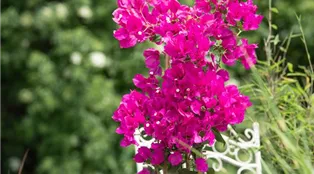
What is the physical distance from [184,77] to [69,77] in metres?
3.68

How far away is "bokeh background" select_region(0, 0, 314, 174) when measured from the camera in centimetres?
533

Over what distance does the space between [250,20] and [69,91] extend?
11.8ft

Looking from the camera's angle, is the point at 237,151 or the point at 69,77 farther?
the point at 69,77

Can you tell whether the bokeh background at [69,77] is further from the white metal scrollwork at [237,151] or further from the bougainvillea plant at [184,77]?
the bougainvillea plant at [184,77]

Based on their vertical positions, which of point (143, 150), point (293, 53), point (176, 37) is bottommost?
point (143, 150)

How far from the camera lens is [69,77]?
5.39 m

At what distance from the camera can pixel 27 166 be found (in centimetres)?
628

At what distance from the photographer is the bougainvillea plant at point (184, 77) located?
5.79ft

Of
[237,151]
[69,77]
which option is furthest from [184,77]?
[69,77]

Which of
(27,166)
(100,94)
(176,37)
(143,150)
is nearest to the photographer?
(176,37)

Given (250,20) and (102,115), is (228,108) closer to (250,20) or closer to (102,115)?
(250,20)

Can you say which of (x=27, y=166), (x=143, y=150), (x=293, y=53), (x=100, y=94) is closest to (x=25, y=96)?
(x=100, y=94)

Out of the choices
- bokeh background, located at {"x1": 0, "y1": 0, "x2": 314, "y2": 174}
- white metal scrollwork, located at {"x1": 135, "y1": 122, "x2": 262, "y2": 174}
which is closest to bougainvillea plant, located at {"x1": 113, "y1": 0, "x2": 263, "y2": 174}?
white metal scrollwork, located at {"x1": 135, "y1": 122, "x2": 262, "y2": 174}

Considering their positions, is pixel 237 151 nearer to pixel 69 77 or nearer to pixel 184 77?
pixel 184 77
